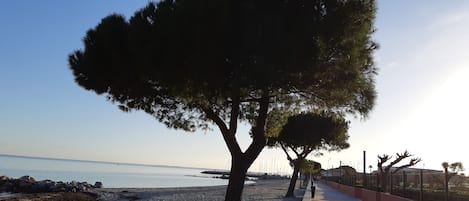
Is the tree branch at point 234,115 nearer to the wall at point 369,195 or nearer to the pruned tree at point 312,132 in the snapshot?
the wall at point 369,195

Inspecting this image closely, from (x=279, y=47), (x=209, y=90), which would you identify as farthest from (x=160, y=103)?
(x=279, y=47)

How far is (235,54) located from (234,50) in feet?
0.29

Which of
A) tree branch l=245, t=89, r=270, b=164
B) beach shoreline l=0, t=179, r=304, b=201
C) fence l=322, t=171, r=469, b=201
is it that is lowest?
beach shoreline l=0, t=179, r=304, b=201

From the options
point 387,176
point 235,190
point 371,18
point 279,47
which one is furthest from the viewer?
point 387,176

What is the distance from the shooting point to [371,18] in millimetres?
11422

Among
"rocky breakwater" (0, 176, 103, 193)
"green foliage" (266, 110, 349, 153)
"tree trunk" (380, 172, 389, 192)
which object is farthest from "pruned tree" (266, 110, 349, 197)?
"rocky breakwater" (0, 176, 103, 193)

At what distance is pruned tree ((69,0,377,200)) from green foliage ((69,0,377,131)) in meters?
0.02

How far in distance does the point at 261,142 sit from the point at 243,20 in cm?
336

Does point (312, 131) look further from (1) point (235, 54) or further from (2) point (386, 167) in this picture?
(1) point (235, 54)

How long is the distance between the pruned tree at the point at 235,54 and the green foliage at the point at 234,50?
0.02 m

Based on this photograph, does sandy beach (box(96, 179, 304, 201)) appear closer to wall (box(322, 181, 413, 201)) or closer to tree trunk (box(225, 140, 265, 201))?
wall (box(322, 181, 413, 201))

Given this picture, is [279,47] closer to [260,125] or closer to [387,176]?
[260,125]

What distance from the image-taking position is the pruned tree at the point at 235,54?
10445 millimetres

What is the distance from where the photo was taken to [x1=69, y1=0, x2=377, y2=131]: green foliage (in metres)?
10.4
